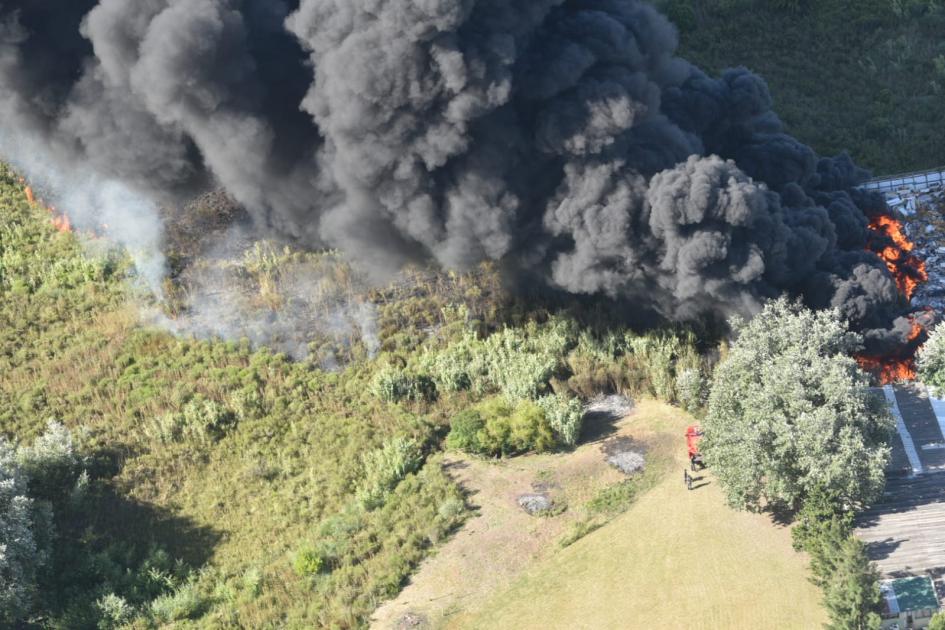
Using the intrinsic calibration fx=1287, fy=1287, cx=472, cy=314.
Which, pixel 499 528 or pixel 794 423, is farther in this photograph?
pixel 499 528

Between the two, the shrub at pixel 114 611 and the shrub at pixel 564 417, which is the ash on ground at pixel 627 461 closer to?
the shrub at pixel 564 417

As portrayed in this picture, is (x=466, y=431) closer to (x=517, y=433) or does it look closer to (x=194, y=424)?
(x=517, y=433)

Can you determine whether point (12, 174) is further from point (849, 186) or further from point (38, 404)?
point (849, 186)

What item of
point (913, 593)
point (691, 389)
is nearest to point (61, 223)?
point (691, 389)

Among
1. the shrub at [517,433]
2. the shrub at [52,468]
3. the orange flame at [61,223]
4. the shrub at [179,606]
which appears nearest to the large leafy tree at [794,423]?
the shrub at [517,433]

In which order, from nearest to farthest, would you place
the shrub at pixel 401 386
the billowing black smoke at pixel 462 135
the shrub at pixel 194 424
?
the billowing black smoke at pixel 462 135
the shrub at pixel 194 424
the shrub at pixel 401 386

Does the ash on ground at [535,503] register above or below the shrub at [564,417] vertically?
below

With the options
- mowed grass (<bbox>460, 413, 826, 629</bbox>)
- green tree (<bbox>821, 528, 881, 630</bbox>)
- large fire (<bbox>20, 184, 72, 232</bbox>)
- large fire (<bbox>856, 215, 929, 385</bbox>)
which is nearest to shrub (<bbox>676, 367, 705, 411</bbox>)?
mowed grass (<bbox>460, 413, 826, 629</bbox>)
